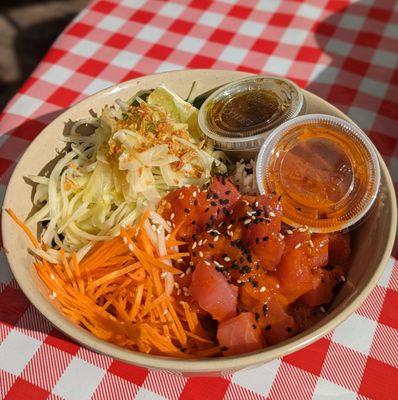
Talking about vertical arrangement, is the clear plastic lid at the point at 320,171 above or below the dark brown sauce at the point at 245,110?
below

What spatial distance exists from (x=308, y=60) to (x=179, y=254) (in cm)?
155

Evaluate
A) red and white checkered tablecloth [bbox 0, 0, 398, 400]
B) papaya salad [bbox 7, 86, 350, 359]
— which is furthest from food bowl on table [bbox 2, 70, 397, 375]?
red and white checkered tablecloth [bbox 0, 0, 398, 400]

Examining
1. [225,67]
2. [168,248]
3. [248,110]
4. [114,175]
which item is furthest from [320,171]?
[225,67]

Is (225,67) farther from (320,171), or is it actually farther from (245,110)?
(320,171)

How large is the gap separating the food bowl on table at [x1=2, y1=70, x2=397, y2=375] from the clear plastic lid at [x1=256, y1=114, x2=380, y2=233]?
0.06m

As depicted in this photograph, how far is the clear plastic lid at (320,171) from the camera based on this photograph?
174 centimetres

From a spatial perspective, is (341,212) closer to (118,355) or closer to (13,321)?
(118,355)

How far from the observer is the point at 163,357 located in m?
1.38

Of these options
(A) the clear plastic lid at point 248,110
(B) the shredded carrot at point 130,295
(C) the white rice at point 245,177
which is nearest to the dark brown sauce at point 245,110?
(A) the clear plastic lid at point 248,110

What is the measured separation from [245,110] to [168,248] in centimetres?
73

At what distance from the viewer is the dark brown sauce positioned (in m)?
2.02

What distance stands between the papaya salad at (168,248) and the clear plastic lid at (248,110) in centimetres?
10

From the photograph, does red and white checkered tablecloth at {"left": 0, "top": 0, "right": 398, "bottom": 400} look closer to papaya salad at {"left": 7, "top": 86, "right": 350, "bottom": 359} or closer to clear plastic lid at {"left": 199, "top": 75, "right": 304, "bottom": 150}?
papaya salad at {"left": 7, "top": 86, "right": 350, "bottom": 359}

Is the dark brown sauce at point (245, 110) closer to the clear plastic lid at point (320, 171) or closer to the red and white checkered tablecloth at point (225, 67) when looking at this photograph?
the clear plastic lid at point (320, 171)
